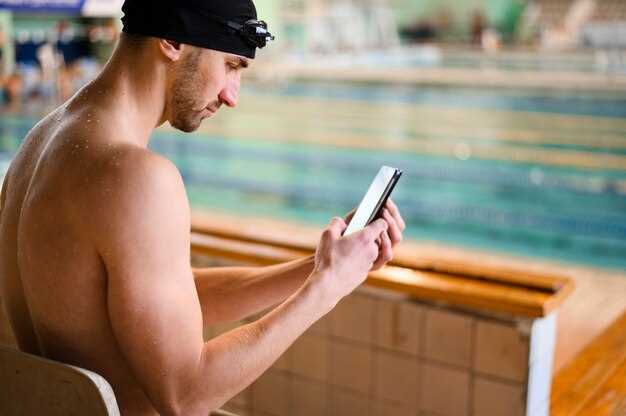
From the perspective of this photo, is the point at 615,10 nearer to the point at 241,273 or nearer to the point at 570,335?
the point at 570,335

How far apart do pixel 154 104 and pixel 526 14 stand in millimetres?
25806

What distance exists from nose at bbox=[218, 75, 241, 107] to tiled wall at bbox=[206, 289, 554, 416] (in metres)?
1.13

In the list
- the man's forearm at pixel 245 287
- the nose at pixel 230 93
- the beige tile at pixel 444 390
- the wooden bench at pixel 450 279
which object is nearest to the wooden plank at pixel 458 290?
the wooden bench at pixel 450 279

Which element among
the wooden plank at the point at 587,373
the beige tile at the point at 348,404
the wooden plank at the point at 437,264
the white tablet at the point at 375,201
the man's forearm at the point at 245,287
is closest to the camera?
the white tablet at the point at 375,201

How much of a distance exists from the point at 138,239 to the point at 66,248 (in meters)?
0.12

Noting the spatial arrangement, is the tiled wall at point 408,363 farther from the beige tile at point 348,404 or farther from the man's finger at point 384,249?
the man's finger at point 384,249

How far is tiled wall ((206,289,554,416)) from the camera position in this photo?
203 cm

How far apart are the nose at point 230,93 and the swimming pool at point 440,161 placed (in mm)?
4956

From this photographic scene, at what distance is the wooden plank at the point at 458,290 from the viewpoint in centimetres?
193

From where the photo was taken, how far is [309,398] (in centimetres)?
241

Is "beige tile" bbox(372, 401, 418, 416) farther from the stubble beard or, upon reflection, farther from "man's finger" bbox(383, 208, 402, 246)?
the stubble beard

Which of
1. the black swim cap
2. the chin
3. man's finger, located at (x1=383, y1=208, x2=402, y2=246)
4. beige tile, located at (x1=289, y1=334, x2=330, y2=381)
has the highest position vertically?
the black swim cap

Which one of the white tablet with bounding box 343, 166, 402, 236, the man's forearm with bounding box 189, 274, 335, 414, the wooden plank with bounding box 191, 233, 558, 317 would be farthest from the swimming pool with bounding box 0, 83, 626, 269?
the man's forearm with bounding box 189, 274, 335, 414

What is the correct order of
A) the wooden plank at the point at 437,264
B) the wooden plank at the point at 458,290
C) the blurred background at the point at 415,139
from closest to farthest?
the wooden plank at the point at 458,290
the wooden plank at the point at 437,264
the blurred background at the point at 415,139
